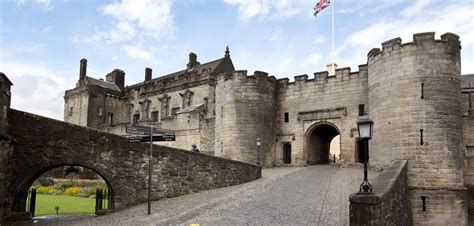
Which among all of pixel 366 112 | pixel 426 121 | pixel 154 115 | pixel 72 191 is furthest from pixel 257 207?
pixel 154 115

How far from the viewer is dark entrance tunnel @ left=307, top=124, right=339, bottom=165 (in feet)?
91.1

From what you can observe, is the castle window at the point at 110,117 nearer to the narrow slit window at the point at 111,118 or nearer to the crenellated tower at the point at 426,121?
the narrow slit window at the point at 111,118

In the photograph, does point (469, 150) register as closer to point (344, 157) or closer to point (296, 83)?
point (344, 157)

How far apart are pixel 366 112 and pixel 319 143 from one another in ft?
19.5

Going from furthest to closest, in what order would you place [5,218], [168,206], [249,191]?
[249,191], [168,206], [5,218]

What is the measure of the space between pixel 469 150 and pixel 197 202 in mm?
16287

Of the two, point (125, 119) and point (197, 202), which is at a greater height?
point (125, 119)

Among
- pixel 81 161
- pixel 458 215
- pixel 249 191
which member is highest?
pixel 81 161

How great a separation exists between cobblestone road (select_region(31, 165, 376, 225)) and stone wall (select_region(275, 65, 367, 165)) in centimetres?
811

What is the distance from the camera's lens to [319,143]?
97.2 feet

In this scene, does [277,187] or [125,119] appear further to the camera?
[125,119]

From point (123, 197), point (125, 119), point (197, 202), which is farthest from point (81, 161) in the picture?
point (125, 119)

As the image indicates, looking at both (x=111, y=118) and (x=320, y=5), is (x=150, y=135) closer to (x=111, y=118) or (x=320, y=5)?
(x=320, y=5)

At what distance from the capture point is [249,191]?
1586cm
